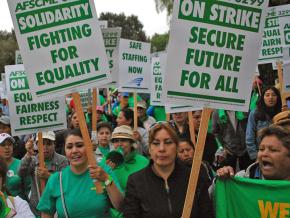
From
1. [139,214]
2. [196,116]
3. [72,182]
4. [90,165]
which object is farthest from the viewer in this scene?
[196,116]

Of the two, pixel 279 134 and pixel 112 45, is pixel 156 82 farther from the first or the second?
pixel 279 134

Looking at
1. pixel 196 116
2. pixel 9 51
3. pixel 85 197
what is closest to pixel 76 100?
pixel 85 197

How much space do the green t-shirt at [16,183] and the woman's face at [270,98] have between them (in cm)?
382

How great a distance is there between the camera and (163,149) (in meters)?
3.91

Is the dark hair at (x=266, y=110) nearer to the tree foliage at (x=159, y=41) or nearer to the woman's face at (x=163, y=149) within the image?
the woman's face at (x=163, y=149)

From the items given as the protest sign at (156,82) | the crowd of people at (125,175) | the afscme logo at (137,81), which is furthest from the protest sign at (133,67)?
the crowd of people at (125,175)

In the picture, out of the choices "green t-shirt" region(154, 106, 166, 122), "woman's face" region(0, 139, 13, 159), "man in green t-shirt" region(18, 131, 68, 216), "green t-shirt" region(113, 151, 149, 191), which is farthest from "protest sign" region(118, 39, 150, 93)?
"green t-shirt" region(113, 151, 149, 191)

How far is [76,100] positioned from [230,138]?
4.58 m

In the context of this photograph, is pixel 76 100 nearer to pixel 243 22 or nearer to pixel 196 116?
pixel 243 22

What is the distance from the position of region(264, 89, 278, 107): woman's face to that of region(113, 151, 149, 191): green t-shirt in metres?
3.02

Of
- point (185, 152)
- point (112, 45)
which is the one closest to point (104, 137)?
point (185, 152)

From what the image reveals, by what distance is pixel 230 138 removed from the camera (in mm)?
8391

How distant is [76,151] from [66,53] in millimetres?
830

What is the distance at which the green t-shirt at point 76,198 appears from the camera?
4.27m
